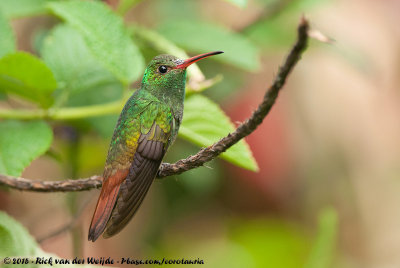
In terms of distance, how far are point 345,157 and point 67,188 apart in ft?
10.1

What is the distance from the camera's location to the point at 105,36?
5.36 ft

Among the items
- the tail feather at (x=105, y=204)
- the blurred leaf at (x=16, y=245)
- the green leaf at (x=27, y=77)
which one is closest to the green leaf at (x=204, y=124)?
the tail feather at (x=105, y=204)

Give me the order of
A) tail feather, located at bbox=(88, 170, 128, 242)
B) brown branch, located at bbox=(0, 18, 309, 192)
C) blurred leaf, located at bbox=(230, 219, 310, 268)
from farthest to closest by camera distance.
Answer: blurred leaf, located at bbox=(230, 219, 310, 268) < tail feather, located at bbox=(88, 170, 128, 242) < brown branch, located at bbox=(0, 18, 309, 192)

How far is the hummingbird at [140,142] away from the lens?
1.24m

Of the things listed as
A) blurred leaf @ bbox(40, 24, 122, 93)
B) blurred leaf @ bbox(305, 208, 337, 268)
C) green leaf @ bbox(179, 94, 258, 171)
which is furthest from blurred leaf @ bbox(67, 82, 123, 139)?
blurred leaf @ bbox(305, 208, 337, 268)

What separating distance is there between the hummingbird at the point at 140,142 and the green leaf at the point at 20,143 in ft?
0.79

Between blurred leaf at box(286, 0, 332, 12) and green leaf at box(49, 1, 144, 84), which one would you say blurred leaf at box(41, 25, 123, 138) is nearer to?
green leaf at box(49, 1, 144, 84)

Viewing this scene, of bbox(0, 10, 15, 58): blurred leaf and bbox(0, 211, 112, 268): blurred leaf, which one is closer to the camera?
bbox(0, 211, 112, 268): blurred leaf

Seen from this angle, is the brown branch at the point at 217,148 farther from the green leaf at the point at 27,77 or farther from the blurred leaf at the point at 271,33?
the blurred leaf at the point at 271,33

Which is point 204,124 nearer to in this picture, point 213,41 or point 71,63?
point 71,63

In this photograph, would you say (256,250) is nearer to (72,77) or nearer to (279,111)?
(72,77)

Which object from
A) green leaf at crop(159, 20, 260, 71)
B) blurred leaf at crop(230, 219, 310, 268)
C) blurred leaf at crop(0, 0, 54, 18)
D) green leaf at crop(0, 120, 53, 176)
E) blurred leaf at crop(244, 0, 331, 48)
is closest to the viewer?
green leaf at crop(0, 120, 53, 176)

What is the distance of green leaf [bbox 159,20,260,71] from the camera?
2.10 m

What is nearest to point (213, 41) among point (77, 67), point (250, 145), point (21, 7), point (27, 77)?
point (77, 67)
